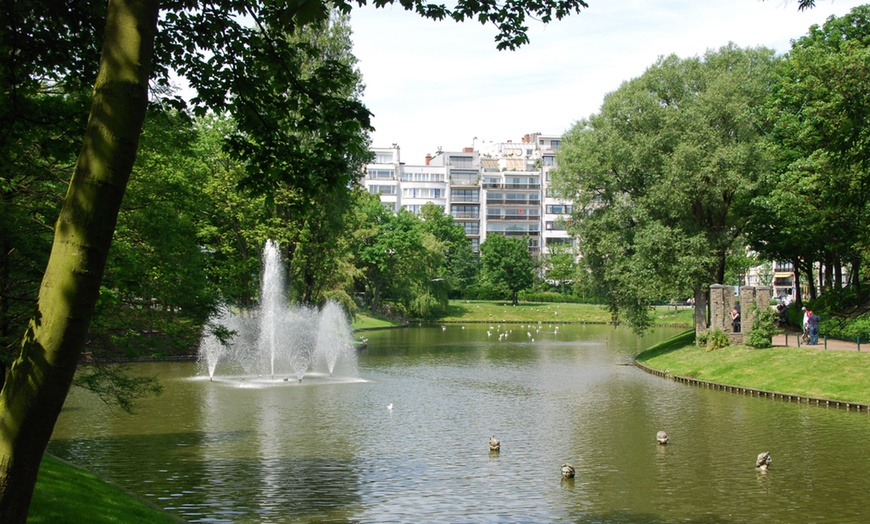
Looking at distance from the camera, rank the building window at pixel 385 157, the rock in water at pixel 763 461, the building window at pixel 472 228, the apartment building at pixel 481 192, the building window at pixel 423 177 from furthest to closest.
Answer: the building window at pixel 385 157, the building window at pixel 423 177, the building window at pixel 472 228, the apartment building at pixel 481 192, the rock in water at pixel 763 461

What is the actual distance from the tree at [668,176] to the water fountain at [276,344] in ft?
55.1

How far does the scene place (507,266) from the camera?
4956 inches

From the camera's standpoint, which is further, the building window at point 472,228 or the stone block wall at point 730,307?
the building window at point 472,228

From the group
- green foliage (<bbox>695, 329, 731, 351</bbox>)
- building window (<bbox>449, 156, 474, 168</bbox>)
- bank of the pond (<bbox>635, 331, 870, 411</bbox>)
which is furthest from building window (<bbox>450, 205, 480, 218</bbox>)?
green foliage (<bbox>695, 329, 731, 351</bbox>)

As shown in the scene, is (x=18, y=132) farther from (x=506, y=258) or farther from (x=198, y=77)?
(x=506, y=258)

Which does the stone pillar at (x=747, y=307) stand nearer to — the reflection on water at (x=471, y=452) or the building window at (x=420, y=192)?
the reflection on water at (x=471, y=452)

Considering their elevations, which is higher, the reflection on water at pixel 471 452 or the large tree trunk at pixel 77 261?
the large tree trunk at pixel 77 261

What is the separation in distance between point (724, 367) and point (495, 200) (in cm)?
11497

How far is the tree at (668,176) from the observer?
153 feet

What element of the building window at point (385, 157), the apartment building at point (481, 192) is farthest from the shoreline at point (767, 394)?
the building window at point (385, 157)

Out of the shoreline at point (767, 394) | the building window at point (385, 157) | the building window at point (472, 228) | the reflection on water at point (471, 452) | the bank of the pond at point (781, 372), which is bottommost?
the reflection on water at point (471, 452)

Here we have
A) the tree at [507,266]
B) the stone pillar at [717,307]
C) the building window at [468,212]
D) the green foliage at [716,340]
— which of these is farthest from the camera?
the building window at [468,212]

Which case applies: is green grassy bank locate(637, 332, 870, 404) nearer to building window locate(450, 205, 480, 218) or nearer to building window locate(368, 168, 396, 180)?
building window locate(450, 205, 480, 218)

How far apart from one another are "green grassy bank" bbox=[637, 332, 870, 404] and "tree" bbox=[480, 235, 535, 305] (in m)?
77.7
